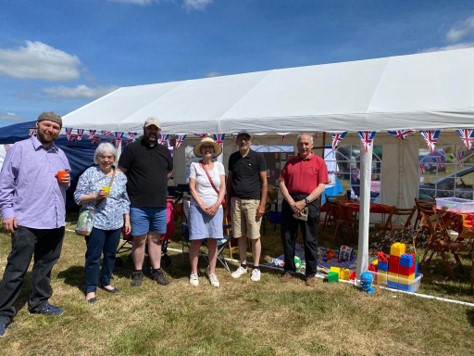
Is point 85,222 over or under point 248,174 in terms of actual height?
under

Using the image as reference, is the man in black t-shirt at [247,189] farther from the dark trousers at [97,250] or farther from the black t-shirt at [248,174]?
the dark trousers at [97,250]

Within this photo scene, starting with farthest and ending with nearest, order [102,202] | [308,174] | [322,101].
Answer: [322,101] < [308,174] < [102,202]

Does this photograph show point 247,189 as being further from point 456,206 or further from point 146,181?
point 456,206

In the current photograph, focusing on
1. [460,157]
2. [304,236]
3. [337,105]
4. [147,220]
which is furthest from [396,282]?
[460,157]

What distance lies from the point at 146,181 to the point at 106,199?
43 cm

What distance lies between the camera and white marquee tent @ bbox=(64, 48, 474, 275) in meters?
4.03

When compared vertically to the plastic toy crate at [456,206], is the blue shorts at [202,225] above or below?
above

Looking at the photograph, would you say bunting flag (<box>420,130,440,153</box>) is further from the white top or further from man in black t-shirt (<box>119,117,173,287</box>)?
man in black t-shirt (<box>119,117,173,287</box>)

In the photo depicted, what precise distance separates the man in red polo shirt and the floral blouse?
1666 millimetres

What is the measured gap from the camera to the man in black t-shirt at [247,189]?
4.02 metres

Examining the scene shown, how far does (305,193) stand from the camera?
12.8ft

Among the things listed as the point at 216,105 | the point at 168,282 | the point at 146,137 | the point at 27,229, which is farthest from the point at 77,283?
the point at 216,105

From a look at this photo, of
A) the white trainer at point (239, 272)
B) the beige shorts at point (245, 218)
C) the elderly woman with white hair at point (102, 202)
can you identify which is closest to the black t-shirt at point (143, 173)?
the elderly woman with white hair at point (102, 202)

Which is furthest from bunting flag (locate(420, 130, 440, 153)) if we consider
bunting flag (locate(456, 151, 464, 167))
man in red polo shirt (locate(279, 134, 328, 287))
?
bunting flag (locate(456, 151, 464, 167))
